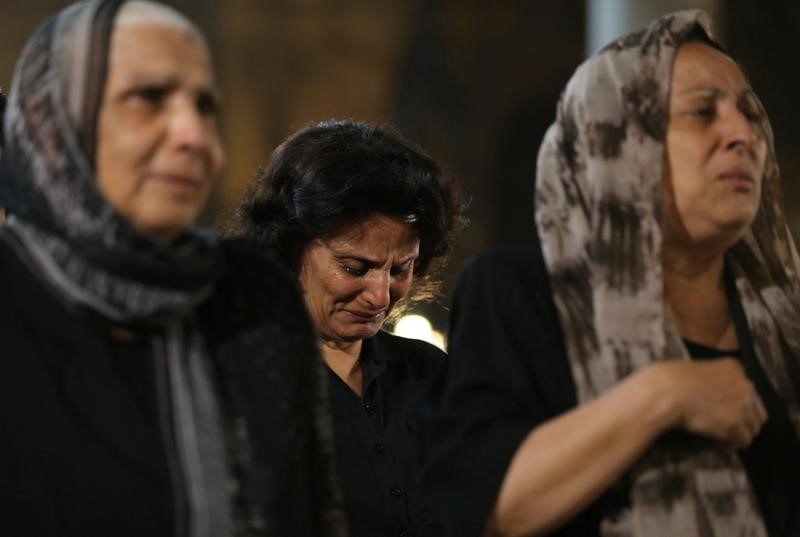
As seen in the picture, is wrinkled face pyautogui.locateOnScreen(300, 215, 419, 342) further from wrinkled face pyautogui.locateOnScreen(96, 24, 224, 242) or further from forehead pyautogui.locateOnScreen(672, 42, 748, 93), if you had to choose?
wrinkled face pyautogui.locateOnScreen(96, 24, 224, 242)

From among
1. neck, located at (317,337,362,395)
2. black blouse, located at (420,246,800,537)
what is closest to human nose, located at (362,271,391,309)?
neck, located at (317,337,362,395)

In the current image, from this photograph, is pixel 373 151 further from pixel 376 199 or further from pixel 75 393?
pixel 75 393

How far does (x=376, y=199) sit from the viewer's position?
3.71m

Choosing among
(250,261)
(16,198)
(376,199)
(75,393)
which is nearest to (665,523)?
(250,261)

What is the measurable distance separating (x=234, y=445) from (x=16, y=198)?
0.51 metres

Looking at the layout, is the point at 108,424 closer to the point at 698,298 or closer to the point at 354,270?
the point at 698,298

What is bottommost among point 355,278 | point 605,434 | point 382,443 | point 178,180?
point 382,443

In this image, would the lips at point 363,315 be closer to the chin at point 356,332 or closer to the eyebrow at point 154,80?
the chin at point 356,332

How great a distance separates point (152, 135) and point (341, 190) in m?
1.45

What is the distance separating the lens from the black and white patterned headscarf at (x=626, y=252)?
253 cm

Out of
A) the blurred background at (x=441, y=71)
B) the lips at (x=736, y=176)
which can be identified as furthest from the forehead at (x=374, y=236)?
the blurred background at (x=441, y=71)

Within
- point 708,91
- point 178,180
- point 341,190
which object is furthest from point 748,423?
point 341,190

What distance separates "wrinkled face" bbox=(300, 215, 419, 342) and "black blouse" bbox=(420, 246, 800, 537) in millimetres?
960

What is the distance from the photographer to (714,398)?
2.46m
